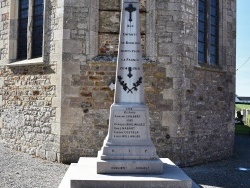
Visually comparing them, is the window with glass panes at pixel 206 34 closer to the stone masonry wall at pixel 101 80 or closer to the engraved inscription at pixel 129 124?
the stone masonry wall at pixel 101 80

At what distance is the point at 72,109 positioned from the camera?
826 centimetres

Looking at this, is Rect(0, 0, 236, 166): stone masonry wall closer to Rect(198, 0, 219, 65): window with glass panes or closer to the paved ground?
the paved ground

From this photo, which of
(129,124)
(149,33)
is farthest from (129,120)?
(149,33)

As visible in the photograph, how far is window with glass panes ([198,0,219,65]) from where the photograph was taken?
9844mm

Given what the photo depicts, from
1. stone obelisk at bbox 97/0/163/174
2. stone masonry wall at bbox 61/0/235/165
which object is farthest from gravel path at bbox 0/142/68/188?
stone obelisk at bbox 97/0/163/174

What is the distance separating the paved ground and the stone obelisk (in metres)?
1.68

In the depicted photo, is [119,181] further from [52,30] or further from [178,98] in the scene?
[52,30]

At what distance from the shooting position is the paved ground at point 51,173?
6277mm

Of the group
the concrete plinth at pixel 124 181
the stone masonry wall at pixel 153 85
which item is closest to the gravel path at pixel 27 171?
the stone masonry wall at pixel 153 85

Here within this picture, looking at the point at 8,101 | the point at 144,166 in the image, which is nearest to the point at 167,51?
the point at 144,166

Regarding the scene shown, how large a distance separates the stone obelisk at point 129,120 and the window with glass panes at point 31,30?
4918 millimetres

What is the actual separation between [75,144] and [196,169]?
3.15 meters

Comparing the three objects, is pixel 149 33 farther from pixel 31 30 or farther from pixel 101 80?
pixel 31 30

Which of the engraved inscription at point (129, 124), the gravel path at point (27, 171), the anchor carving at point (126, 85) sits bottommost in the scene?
the gravel path at point (27, 171)
